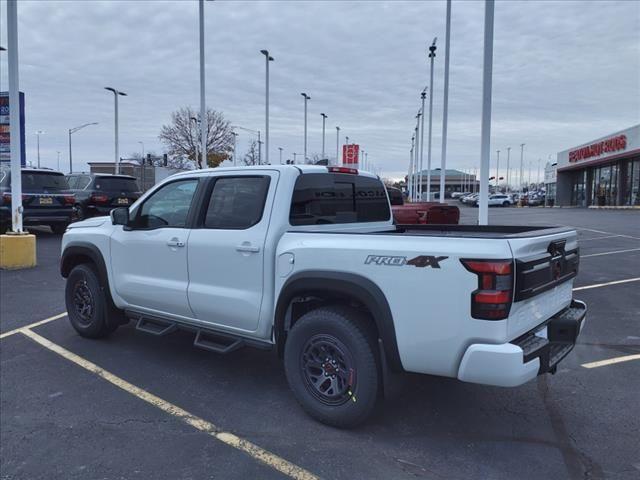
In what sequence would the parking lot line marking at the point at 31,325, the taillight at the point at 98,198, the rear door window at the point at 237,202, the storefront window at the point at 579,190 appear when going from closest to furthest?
the rear door window at the point at 237,202 < the parking lot line marking at the point at 31,325 < the taillight at the point at 98,198 < the storefront window at the point at 579,190

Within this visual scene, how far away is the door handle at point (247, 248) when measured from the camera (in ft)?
13.5

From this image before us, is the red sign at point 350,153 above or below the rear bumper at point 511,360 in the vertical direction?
above

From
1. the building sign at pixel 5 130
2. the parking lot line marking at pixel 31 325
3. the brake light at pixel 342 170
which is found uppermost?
the building sign at pixel 5 130

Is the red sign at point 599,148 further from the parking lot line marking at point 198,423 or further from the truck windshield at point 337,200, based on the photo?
the parking lot line marking at point 198,423

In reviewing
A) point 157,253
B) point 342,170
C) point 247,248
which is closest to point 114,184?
point 157,253

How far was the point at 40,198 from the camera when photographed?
1386cm

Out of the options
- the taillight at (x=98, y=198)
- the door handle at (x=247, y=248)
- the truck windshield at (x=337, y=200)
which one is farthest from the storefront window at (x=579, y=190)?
the door handle at (x=247, y=248)

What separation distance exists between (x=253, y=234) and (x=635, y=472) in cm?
297

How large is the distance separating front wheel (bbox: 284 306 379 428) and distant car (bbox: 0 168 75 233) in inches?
483

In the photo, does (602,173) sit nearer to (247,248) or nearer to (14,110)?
(14,110)

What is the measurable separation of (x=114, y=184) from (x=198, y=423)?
1471cm

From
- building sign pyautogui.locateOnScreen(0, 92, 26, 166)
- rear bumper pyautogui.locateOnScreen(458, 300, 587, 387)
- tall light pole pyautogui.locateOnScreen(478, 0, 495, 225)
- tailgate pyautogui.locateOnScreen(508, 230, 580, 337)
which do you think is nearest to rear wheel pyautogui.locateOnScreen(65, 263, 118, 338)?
rear bumper pyautogui.locateOnScreen(458, 300, 587, 387)

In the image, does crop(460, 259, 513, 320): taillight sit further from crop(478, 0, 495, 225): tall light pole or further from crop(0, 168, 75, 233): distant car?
crop(0, 168, 75, 233): distant car

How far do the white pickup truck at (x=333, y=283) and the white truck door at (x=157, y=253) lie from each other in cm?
1
